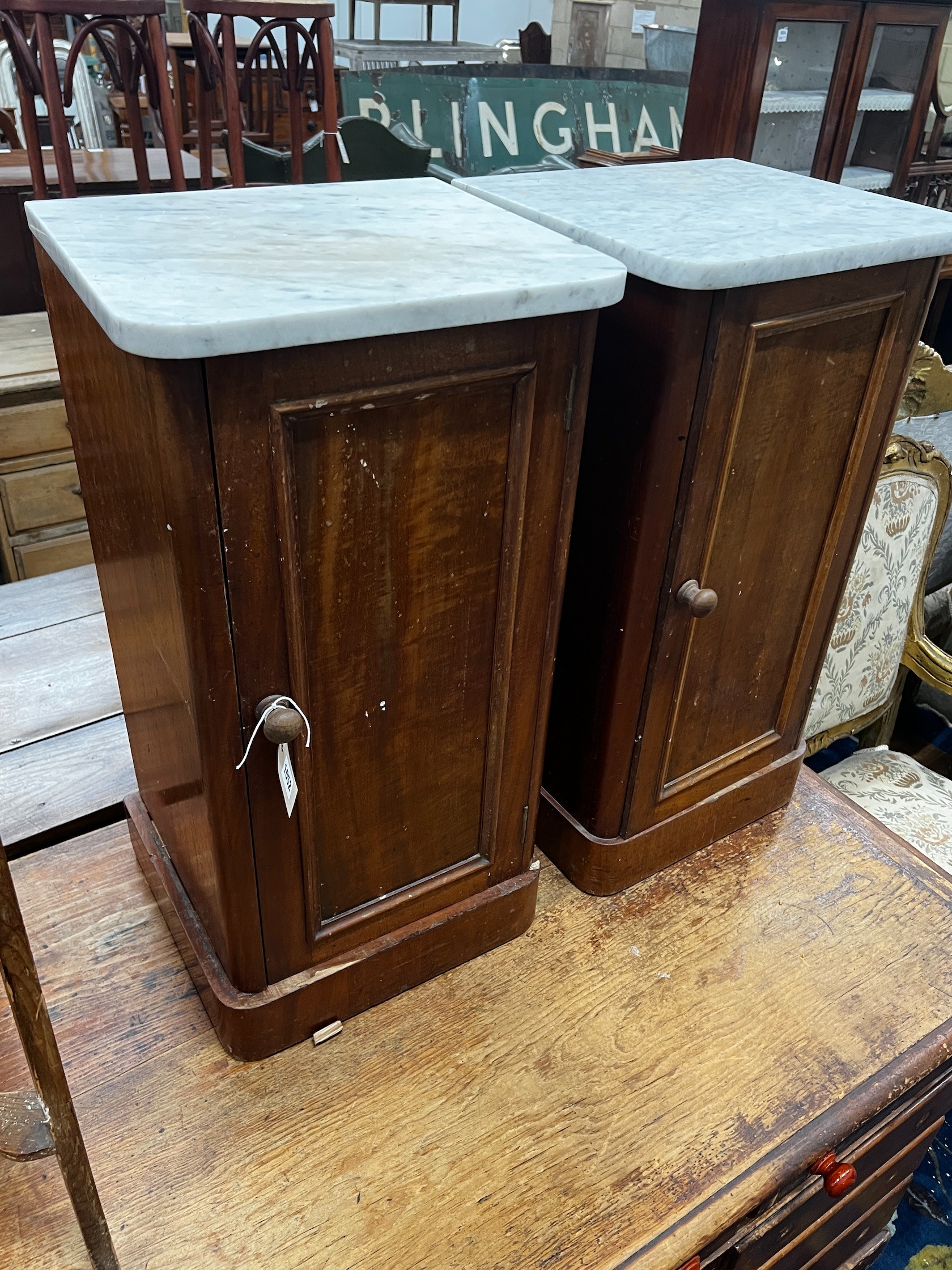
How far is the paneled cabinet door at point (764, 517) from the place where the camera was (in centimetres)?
72

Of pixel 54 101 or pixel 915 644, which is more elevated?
pixel 54 101

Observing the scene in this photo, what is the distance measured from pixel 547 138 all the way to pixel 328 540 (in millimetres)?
5065

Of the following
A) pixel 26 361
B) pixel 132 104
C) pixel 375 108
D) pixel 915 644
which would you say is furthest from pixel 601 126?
pixel 915 644

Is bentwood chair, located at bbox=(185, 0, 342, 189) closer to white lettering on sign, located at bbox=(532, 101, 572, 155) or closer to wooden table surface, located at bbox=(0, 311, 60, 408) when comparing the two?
wooden table surface, located at bbox=(0, 311, 60, 408)

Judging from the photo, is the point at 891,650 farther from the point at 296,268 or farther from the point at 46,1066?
the point at 46,1066

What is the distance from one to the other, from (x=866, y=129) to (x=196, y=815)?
9.39 ft

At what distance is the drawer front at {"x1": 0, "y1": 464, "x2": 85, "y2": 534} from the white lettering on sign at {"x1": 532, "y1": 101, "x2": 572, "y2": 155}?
12.1 ft

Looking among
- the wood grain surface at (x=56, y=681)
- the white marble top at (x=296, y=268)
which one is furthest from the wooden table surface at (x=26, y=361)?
the white marble top at (x=296, y=268)

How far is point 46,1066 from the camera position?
537mm

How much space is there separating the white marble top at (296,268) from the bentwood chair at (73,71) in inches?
68.9

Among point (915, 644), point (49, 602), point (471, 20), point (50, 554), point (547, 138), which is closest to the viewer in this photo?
point (49, 602)

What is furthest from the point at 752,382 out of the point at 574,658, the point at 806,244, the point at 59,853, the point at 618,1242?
the point at 59,853

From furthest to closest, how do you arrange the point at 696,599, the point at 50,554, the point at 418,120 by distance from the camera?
the point at 418,120 < the point at 50,554 < the point at 696,599

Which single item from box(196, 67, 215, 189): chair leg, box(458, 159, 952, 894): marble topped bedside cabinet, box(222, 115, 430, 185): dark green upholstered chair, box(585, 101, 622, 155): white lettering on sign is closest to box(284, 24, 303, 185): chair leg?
box(196, 67, 215, 189): chair leg
